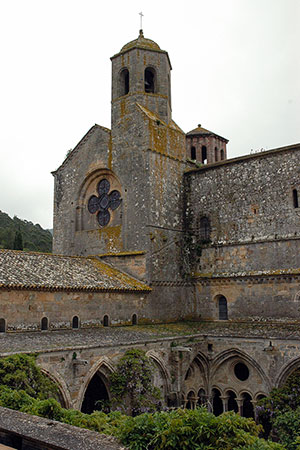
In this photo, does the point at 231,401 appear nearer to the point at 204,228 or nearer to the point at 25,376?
the point at 204,228

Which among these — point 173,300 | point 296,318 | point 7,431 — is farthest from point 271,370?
point 7,431

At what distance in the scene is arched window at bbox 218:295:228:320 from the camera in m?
21.8

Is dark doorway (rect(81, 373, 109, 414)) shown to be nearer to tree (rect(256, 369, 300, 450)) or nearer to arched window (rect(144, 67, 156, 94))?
tree (rect(256, 369, 300, 450))

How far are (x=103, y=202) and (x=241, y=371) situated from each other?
1174cm

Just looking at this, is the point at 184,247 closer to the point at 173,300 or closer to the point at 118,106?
the point at 173,300

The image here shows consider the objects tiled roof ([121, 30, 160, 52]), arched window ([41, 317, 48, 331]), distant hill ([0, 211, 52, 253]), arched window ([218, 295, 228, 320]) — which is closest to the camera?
arched window ([41, 317, 48, 331])

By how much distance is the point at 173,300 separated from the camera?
22.7 meters

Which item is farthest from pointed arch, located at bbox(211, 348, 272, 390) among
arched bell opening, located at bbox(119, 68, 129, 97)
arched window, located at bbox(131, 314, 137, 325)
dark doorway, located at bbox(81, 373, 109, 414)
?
arched bell opening, located at bbox(119, 68, 129, 97)

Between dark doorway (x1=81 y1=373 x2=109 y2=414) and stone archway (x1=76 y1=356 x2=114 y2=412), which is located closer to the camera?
stone archway (x1=76 y1=356 x2=114 y2=412)

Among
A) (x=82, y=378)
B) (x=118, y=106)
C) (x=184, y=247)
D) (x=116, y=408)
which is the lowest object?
(x=116, y=408)

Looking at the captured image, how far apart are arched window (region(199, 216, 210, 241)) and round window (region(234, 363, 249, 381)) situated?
22.2 ft

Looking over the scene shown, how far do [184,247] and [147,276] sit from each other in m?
3.22

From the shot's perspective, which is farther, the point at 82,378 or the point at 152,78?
the point at 152,78

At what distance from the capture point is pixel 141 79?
2445 centimetres
